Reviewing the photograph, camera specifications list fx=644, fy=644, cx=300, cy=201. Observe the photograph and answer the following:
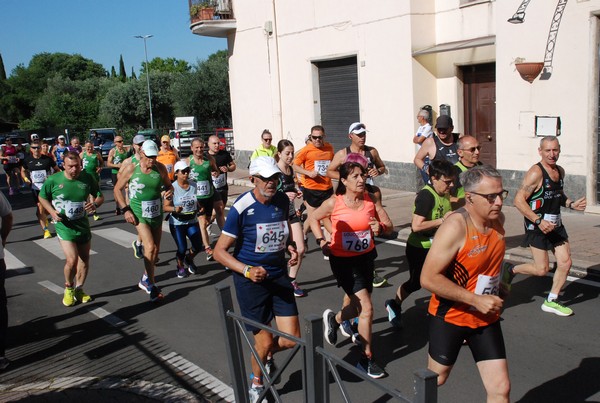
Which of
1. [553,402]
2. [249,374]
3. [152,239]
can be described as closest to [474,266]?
[553,402]

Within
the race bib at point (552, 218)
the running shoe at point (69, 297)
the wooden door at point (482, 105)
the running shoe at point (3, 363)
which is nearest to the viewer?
the running shoe at point (3, 363)

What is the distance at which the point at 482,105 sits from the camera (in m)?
15.6

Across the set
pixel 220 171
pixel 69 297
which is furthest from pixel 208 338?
pixel 220 171

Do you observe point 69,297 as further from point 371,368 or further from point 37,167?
point 37,167

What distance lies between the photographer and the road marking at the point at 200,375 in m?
5.28

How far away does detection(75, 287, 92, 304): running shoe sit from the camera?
8.21 meters

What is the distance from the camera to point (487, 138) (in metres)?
15.5

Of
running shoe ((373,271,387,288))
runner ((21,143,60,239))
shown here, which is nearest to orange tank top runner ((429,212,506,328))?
running shoe ((373,271,387,288))

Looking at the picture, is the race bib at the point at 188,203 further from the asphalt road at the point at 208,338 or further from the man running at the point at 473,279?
the man running at the point at 473,279

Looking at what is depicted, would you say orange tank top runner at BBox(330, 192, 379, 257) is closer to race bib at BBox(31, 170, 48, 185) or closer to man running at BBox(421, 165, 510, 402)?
man running at BBox(421, 165, 510, 402)

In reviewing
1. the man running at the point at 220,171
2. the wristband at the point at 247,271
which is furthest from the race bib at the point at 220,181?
the wristband at the point at 247,271

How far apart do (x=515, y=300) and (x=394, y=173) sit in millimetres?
9860

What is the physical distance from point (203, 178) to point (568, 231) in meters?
6.01

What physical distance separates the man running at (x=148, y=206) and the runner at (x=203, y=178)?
5.02 feet
